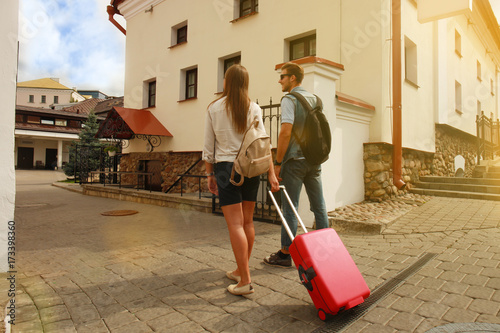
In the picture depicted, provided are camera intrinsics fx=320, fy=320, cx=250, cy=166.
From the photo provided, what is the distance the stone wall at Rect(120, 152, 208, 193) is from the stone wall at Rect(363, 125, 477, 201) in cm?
514

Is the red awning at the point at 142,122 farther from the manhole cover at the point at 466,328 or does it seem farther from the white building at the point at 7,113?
the manhole cover at the point at 466,328

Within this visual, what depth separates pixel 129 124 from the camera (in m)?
11.1

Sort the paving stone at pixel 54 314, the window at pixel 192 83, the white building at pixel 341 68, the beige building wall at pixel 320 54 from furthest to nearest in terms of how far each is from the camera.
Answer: the window at pixel 192 83, the beige building wall at pixel 320 54, the white building at pixel 341 68, the paving stone at pixel 54 314

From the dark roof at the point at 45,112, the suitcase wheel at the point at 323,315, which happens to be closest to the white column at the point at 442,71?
the suitcase wheel at the point at 323,315

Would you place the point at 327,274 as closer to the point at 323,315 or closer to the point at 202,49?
the point at 323,315

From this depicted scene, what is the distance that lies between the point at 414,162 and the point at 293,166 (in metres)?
6.21

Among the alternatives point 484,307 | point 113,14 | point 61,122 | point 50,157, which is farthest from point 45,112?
point 484,307

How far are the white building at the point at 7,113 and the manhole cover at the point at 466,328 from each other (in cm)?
351

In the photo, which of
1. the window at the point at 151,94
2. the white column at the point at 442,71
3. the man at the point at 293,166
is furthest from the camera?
the window at the point at 151,94

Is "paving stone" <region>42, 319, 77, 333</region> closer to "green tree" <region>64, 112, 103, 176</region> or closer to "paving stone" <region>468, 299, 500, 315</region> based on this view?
"paving stone" <region>468, 299, 500, 315</region>

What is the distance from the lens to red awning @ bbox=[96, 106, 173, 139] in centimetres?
1126

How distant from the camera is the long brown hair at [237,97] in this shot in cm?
261

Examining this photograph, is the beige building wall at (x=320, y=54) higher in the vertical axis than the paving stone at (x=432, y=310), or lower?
higher

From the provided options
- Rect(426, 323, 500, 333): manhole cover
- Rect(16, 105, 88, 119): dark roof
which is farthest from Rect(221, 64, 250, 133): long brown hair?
Rect(16, 105, 88, 119): dark roof
